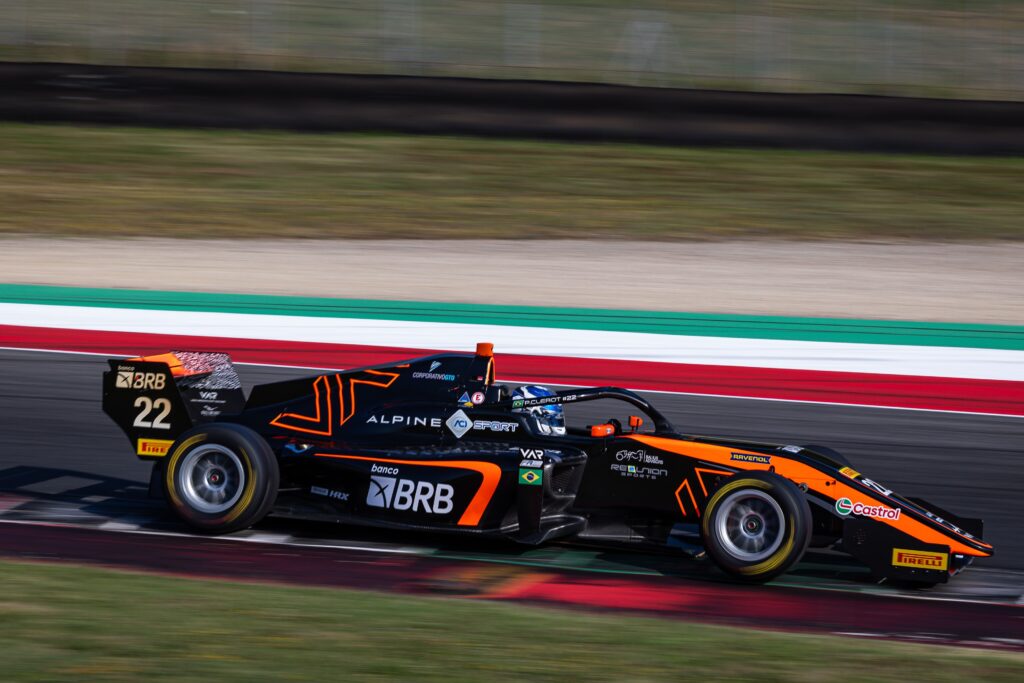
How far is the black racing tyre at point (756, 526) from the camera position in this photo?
21.1ft

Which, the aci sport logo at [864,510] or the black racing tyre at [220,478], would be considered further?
the black racing tyre at [220,478]

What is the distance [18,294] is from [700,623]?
35.3 feet

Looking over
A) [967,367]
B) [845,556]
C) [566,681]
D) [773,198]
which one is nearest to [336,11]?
[773,198]

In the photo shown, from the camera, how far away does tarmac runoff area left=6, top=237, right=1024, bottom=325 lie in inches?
582

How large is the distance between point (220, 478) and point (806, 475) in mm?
3156

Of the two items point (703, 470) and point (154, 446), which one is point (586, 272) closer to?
point (154, 446)

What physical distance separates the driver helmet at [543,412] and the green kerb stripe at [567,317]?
6.06 m

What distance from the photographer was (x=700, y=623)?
605 cm

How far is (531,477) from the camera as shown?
22.3 ft

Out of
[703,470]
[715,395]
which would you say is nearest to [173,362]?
[703,470]

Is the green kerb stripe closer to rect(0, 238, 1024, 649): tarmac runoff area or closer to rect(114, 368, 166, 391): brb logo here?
rect(0, 238, 1024, 649): tarmac runoff area

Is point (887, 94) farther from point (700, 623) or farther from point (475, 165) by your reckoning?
point (700, 623)

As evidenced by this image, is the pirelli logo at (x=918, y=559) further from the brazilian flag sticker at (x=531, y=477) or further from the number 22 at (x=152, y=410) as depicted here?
the number 22 at (x=152, y=410)

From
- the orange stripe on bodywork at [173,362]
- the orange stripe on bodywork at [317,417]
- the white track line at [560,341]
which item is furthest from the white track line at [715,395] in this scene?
the orange stripe on bodywork at [173,362]
